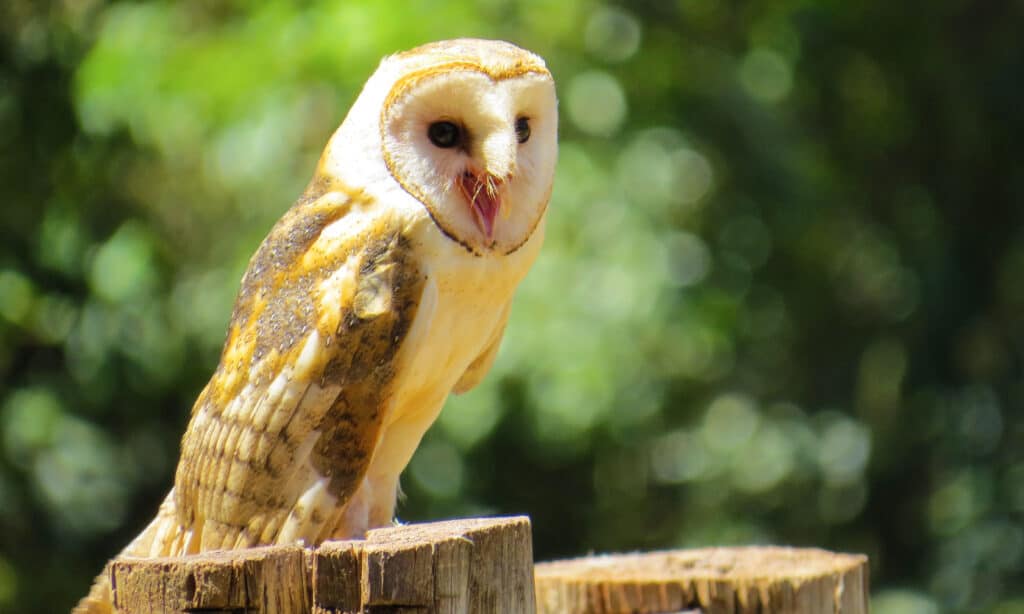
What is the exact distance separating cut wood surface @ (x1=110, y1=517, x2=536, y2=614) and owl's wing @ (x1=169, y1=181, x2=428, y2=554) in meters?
0.55

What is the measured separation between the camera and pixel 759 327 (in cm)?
722

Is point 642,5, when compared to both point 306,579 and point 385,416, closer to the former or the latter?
point 385,416

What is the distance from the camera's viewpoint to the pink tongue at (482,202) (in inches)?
92.0

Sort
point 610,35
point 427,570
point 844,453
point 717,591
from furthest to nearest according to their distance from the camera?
point 844,453
point 610,35
point 717,591
point 427,570

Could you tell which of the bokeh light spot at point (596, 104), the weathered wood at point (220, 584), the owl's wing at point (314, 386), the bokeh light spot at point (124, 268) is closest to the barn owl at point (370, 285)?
the owl's wing at point (314, 386)

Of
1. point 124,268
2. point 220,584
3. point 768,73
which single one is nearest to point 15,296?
point 124,268

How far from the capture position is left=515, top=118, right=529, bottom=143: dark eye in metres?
2.39

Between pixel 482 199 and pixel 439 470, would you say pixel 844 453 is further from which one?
pixel 482 199

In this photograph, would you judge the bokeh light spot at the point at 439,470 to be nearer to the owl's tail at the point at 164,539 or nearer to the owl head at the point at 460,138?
the owl's tail at the point at 164,539

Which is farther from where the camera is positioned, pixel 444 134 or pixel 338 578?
pixel 444 134

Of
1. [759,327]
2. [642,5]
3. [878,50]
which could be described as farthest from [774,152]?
[878,50]

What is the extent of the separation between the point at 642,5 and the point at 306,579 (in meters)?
4.79

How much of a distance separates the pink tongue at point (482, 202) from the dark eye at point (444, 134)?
7 centimetres

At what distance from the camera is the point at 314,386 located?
231 centimetres
